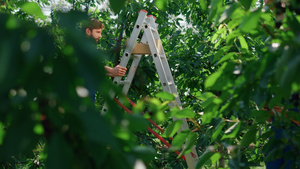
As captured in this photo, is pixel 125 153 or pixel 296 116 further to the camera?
pixel 296 116

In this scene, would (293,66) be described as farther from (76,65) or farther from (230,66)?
(230,66)

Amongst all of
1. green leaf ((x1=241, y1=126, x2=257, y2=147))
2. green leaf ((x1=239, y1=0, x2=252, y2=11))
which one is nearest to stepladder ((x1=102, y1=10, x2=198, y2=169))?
green leaf ((x1=241, y1=126, x2=257, y2=147))

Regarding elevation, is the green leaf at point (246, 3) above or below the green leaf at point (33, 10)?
above

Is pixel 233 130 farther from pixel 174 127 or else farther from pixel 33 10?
pixel 33 10

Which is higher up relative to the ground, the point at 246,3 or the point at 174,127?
the point at 246,3

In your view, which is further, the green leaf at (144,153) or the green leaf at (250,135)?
the green leaf at (250,135)

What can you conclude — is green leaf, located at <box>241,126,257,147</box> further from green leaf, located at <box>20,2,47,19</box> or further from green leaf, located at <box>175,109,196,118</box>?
green leaf, located at <box>20,2,47,19</box>

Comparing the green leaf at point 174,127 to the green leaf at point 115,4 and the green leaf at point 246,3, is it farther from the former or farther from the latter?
the green leaf at point 115,4

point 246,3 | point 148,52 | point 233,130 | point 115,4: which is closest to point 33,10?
point 115,4

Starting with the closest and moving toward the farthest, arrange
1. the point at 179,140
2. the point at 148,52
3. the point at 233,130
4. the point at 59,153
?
the point at 59,153 → the point at 179,140 → the point at 233,130 → the point at 148,52

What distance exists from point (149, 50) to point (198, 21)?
1.41m

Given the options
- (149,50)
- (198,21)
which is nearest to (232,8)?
(149,50)

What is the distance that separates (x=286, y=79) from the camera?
0.55m

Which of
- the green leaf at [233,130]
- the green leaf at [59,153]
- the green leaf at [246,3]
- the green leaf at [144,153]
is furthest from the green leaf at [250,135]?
the green leaf at [59,153]
